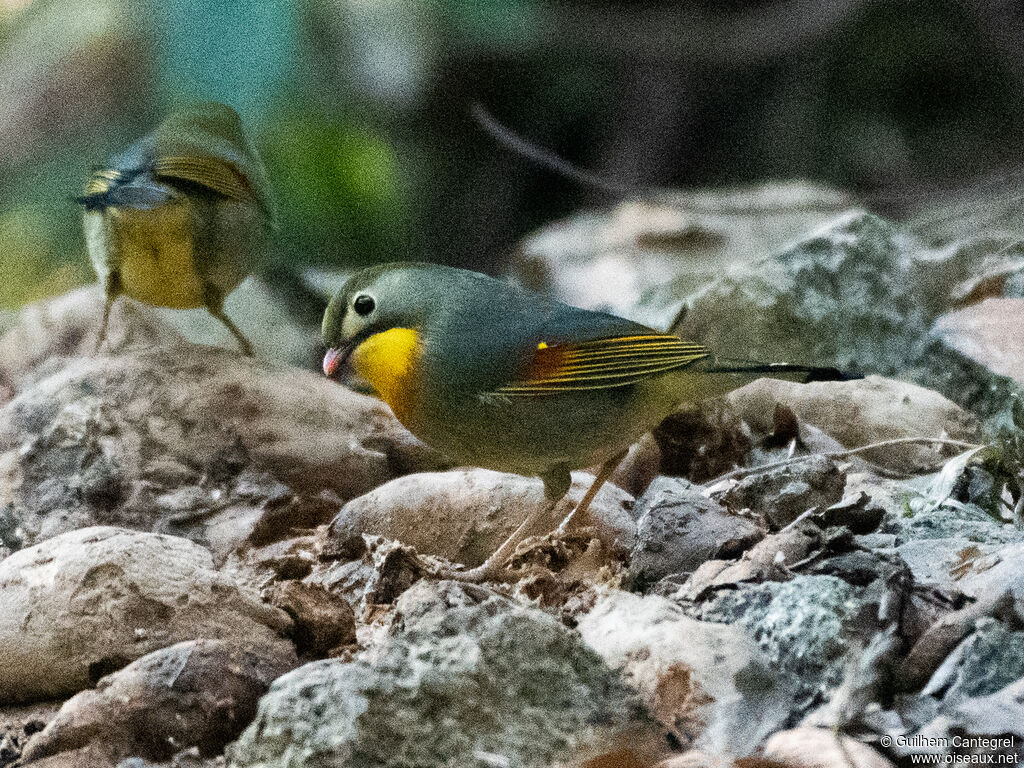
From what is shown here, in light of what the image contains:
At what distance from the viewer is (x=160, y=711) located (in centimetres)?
159

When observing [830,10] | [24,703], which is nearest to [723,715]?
[24,703]

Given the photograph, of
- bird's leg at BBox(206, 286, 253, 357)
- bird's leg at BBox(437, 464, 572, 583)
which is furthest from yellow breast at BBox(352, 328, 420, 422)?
bird's leg at BBox(206, 286, 253, 357)

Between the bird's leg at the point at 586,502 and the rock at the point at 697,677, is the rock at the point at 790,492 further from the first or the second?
the rock at the point at 697,677

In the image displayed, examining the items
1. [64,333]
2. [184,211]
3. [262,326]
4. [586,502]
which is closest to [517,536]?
[586,502]

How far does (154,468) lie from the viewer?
266 centimetres

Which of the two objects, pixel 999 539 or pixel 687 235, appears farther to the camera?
pixel 687 235

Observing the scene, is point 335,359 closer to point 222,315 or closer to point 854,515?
point 222,315

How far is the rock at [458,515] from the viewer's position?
7.62 feet

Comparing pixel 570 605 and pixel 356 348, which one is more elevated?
pixel 356 348

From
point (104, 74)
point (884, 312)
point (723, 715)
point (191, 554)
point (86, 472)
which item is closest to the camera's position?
point (723, 715)

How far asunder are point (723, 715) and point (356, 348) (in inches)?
38.0

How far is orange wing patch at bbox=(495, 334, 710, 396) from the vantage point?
2102 millimetres

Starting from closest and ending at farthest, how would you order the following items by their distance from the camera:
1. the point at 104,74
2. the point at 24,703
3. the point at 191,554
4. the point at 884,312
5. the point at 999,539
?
the point at 24,703, the point at 191,554, the point at 999,539, the point at 104,74, the point at 884,312

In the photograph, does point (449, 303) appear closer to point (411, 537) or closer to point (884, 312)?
point (411, 537)
